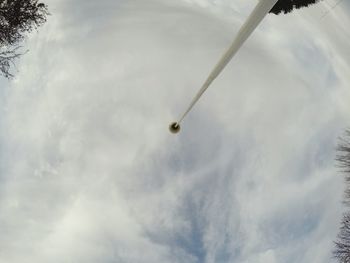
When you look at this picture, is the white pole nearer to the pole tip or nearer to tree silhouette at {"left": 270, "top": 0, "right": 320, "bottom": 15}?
the pole tip

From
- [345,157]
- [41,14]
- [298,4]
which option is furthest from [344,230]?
[41,14]

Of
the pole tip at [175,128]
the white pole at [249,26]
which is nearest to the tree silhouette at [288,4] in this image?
the pole tip at [175,128]

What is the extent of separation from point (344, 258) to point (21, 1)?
94.3 feet

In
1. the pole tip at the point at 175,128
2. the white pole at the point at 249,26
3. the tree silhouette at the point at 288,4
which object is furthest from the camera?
the tree silhouette at the point at 288,4

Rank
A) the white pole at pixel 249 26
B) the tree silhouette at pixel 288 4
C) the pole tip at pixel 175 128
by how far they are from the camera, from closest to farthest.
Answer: the white pole at pixel 249 26
the pole tip at pixel 175 128
the tree silhouette at pixel 288 4

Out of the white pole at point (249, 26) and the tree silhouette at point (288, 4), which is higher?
the tree silhouette at point (288, 4)

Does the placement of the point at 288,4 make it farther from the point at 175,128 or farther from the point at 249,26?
the point at 249,26

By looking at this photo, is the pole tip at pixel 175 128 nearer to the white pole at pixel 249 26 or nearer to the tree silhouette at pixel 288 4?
the white pole at pixel 249 26

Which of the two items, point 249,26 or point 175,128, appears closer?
point 249,26

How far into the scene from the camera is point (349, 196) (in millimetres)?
30391

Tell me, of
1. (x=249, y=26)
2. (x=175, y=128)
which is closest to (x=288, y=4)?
(x=175, y=128)

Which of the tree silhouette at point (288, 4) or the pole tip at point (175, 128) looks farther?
the tree silhouette at point (288, 4)

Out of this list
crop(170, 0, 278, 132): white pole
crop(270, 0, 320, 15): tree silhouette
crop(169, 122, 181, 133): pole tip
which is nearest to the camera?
crop(170, 0, 278, 132): white pole

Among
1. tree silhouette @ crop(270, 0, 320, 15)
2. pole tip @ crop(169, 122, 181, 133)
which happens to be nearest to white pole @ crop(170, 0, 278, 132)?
pole tip @ crop(169, 122, 181, 133)
